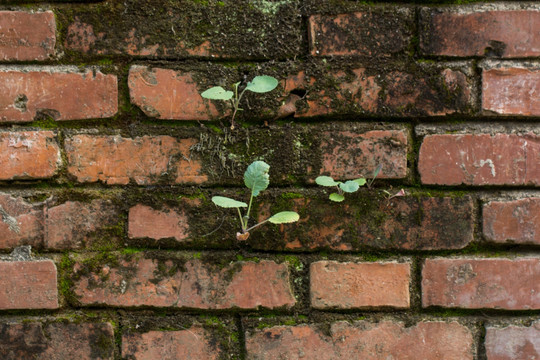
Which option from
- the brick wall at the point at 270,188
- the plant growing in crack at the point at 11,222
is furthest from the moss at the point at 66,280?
the plant growing in crack at the point at 11,222

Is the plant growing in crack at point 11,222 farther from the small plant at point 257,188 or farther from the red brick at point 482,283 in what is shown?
the red brick at point 482,283

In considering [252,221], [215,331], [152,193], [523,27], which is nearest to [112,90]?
[152,193]

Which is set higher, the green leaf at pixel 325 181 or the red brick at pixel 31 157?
the red brick at pixel 31 157

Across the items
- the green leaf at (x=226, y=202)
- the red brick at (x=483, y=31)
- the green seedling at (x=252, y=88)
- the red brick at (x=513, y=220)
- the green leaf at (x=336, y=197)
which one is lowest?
the red brick at (x=513, y=220)

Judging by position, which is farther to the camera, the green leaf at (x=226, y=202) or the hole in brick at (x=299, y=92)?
the hole in brick at (x=299, y=92)

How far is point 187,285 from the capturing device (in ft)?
3.11

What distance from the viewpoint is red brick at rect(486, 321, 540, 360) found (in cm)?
94

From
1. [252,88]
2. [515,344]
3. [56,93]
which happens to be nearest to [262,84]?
[252,88]

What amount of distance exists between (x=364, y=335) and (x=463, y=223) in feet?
0.96

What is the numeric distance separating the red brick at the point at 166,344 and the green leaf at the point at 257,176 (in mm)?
301

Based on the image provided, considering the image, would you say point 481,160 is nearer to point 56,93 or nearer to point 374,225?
point 374,225

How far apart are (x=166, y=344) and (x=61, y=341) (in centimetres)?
20

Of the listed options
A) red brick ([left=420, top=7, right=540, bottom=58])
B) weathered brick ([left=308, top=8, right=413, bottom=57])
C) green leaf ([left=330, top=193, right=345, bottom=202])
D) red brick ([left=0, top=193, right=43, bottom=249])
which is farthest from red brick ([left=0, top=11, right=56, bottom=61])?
red brick ([left=420, top=7, right=540, bottom=58])

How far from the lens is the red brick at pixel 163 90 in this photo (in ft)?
3.12
